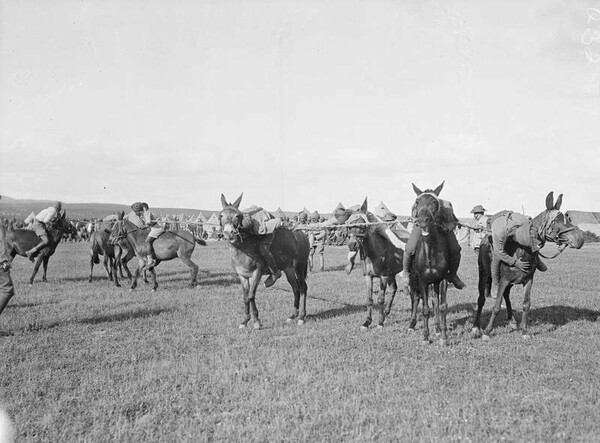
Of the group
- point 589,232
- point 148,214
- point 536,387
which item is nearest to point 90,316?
point 148,214

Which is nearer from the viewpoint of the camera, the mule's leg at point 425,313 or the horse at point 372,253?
the mule's leg at point 425,313

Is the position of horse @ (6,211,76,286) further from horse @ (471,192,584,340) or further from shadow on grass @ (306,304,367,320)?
horse @ (471,192,584,340)

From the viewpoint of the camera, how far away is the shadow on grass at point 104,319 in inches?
429

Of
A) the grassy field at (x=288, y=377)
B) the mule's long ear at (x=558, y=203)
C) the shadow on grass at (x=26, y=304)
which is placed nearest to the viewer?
the grassy field at (x=288, y=377)

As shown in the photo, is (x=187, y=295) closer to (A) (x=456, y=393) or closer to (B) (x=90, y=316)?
(B) (x=90, y=316)

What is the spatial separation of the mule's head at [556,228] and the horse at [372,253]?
132 inches

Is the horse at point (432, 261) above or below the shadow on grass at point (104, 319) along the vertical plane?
above

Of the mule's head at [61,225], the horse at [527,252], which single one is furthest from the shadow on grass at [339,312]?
the mule's head at [61,225]

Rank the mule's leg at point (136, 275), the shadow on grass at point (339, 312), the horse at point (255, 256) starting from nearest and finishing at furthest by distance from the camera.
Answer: the horse at point (255, 256) → the shadow on grass at point (339, 312) → the mule's leg at point (136, 275)

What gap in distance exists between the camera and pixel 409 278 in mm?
9875

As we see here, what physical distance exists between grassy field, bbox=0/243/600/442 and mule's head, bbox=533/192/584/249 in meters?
2.09

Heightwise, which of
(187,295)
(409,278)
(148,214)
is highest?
(148,214)

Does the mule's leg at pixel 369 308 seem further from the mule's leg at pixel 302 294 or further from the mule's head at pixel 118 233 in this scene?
the mule's head at pixel 118 233

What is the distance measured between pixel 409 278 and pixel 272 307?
16.5ft
